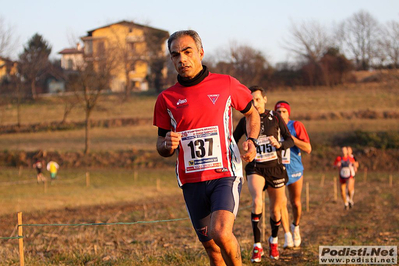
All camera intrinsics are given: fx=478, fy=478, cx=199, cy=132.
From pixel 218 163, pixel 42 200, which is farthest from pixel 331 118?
pixel 218 163

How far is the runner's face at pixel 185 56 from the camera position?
468 cm

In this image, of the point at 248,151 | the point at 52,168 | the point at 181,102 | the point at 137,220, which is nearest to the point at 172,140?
the point at 181,102

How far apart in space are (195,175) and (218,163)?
258mm

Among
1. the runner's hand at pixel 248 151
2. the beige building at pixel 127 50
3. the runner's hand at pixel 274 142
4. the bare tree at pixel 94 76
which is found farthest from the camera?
the beige building at pixel 127 50

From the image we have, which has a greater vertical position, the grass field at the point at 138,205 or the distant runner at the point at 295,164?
the distant runner at the point at 295,164

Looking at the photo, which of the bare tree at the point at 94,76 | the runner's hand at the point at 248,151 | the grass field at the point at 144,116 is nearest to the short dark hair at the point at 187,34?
the runner's hand at the point at 248,151

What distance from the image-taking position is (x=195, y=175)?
15.4 ft

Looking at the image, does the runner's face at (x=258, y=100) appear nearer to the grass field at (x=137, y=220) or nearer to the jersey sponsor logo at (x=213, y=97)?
the grass field at (x=137, y=220)

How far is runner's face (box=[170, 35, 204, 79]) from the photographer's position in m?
4.68

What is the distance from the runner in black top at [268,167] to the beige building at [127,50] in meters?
31.2

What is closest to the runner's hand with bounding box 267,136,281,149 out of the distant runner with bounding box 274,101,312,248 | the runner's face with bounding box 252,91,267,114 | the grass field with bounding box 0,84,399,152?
the runner's face with bounding box 252,91,267,114

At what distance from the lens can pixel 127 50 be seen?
42562mm

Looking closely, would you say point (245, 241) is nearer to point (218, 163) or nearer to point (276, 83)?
point (218, 163)

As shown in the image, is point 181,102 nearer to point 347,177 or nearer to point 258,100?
point 258,100
